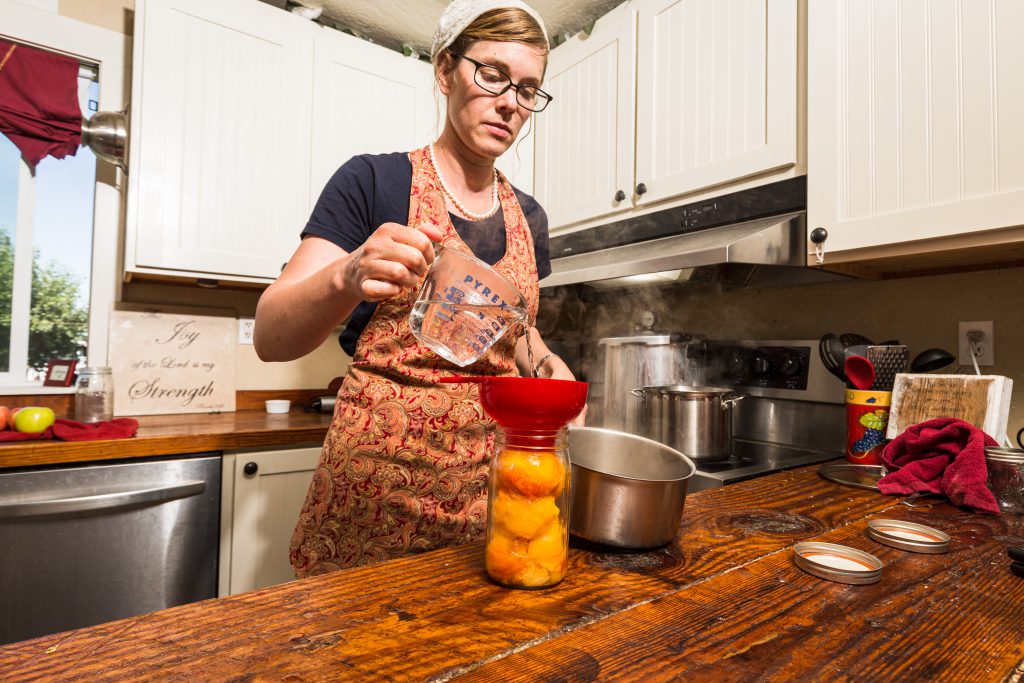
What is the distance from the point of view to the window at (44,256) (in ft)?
6.37

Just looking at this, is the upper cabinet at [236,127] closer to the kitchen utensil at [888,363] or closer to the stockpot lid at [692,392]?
the stockpot lid at [692,392]

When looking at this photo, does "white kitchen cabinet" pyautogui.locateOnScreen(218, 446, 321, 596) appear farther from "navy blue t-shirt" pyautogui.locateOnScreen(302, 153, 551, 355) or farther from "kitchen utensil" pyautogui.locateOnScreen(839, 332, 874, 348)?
"kitchen utensil" pyautogui.locateOnScreen(839, 332, 874, 348)

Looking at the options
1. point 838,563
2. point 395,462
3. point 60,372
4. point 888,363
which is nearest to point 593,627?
point 838,563

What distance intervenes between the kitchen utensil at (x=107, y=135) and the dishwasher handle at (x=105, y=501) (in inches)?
48.1

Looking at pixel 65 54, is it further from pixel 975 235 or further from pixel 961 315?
pixel 961 315

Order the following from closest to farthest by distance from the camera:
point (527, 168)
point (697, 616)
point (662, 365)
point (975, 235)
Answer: point (697, 616) → point (975, 235) → point (662, 365) → point (527, 168)

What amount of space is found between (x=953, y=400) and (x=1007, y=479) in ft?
0.99

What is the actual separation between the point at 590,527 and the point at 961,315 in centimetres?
136

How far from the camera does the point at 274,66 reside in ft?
6.36

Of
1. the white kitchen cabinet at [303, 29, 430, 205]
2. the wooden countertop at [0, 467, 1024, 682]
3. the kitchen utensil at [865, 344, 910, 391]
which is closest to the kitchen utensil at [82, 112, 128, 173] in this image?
the white kitchen cabinet at [303, 29, 430, 205]

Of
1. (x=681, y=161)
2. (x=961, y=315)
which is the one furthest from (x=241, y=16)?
(x=961, y=315)

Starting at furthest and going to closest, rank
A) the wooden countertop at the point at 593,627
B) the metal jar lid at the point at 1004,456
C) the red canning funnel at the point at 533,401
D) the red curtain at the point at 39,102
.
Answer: the red curtain at the point at 39,102 < the metal jar lid at the point at 1004,456 < the red canning funnel at the point at 533,401 < the wooden countertop at the point at 593,627

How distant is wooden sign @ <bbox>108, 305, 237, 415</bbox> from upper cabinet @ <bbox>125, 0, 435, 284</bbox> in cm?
35

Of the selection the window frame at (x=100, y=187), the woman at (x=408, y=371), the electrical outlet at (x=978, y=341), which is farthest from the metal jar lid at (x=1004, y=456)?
the window frame at (x=100, y=187)
